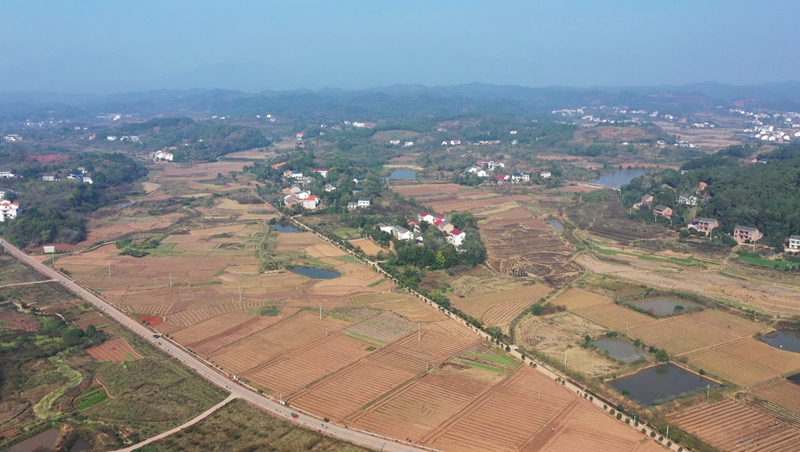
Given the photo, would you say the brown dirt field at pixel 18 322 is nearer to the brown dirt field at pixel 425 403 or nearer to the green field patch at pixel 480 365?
the brown dirt field at pixel 425 403

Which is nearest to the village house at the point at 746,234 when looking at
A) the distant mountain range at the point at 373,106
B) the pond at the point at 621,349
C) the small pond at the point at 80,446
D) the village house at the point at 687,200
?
the village house at the point at 687,200

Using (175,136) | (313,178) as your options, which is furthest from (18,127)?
(313,178)

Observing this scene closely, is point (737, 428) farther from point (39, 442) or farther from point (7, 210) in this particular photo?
point (7, 210)

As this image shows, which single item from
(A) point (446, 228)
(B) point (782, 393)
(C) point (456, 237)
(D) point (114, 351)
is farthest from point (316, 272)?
(B) point (782, 393)

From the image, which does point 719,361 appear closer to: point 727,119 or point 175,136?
point 175,136

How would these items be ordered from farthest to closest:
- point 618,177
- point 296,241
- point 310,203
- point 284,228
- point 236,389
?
point 618,177
point 310,203
point 284,228
point 296,241
point 236,389
